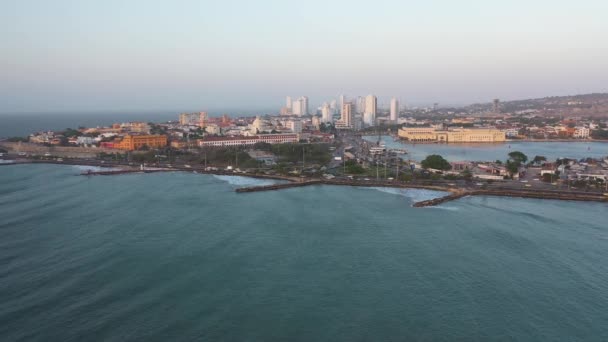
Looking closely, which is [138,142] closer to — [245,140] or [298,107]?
[245,140]

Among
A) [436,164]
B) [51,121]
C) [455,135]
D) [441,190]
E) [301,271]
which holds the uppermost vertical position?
[51,121]

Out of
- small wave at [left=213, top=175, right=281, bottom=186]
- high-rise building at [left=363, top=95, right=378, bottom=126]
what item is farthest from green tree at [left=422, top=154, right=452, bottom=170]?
high-rise building at [left=363, top=95, right=378, bottom=126]

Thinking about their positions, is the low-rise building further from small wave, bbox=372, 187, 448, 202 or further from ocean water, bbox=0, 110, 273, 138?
ocean water, bbox=0, 110, 273, 138

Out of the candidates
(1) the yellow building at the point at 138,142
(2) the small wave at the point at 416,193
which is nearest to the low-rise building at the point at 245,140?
(1) the yellow building at the point at 138,142

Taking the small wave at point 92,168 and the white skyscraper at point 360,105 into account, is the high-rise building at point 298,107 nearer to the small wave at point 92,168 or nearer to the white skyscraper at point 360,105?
the white skyscraper at point 360,105

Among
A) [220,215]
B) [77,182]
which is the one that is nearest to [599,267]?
[220,215]

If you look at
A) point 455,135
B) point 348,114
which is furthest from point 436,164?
point 348,114

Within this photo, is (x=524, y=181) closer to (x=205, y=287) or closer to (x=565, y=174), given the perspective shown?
(x=565, y=174)
